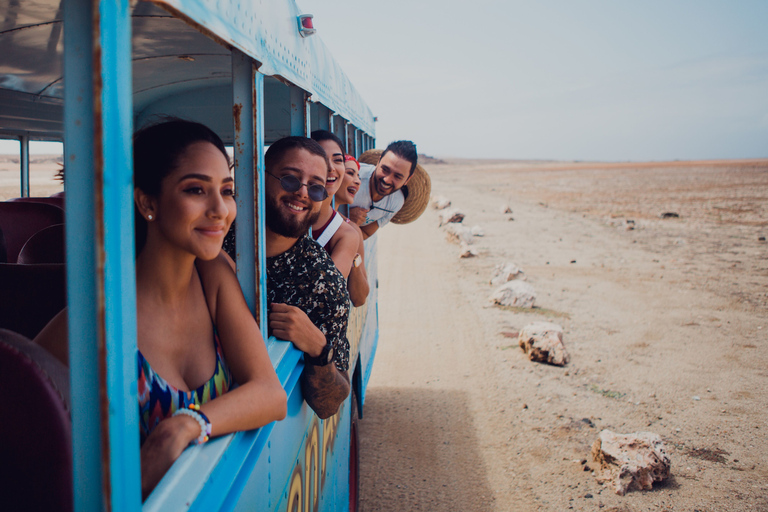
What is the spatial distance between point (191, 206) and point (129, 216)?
41cm

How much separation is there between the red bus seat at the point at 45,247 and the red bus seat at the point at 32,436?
1972 mm

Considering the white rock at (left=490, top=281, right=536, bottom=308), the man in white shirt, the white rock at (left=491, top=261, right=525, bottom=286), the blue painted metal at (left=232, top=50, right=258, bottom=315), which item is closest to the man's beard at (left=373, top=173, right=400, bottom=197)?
the man in white shirt

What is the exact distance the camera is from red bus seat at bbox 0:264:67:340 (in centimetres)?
181

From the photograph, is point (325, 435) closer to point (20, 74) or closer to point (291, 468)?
point (291, 468)

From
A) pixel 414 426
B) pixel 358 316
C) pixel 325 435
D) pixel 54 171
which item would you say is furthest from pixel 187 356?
pixel 414 426

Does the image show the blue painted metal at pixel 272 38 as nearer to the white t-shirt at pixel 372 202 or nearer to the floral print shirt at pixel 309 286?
the floral print shirt at pixel 309 286

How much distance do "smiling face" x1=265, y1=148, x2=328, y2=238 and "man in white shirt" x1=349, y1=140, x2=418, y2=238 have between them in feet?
6.21

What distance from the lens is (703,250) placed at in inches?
517

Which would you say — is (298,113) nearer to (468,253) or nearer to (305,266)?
(305,266)

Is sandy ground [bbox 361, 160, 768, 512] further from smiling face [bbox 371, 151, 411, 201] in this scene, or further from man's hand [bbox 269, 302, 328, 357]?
man's hand [bbox 269, 302, 328, 357]

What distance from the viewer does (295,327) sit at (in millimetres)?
1846

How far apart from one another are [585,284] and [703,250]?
17.3ft

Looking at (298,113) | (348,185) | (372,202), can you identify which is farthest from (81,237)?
(372,202)

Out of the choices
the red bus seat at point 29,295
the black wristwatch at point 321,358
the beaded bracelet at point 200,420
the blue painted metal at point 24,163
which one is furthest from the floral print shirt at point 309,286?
the blue painted metal at point 24,163
